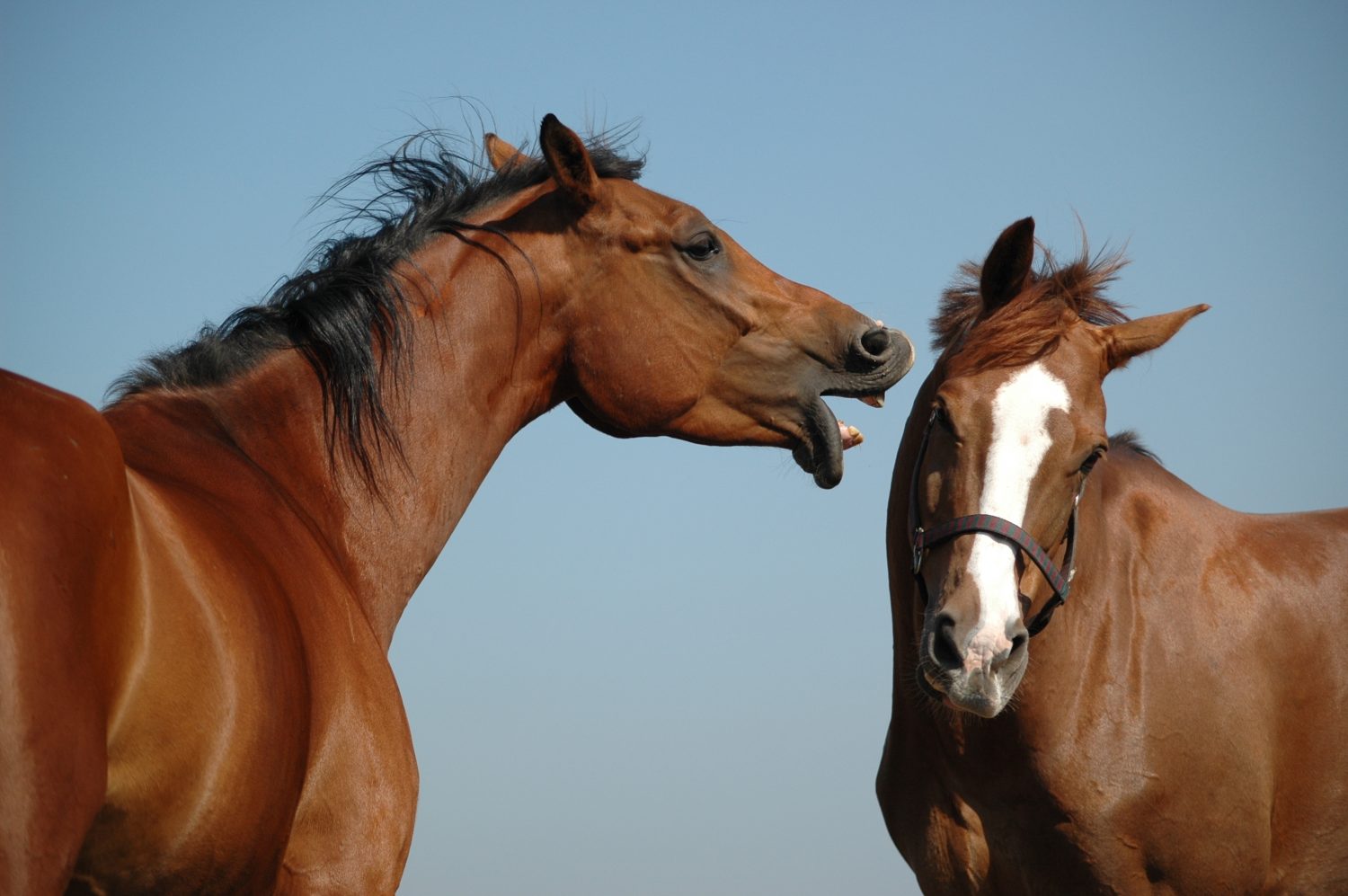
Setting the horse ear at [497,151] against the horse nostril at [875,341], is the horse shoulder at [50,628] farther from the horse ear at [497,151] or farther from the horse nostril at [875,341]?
the horse nostril at [875,341]

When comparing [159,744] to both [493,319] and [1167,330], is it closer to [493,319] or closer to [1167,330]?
[493,319]

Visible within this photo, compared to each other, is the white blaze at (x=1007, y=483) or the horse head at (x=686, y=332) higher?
the horse head at (x=686, y=332)

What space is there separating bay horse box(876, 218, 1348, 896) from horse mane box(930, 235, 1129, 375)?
0.01 metres

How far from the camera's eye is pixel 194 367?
4.09 metres

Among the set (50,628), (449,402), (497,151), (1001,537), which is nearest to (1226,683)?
(1001,537)

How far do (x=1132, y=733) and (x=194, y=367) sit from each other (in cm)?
367

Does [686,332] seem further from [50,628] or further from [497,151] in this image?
[50,628]

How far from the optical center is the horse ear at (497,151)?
499 centimetres

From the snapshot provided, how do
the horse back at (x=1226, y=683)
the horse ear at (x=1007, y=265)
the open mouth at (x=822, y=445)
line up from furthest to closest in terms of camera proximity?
the horse ear at (x=1007, y=265) < the horse back at (x=1226, y=683) < the open mouth at (x=822, y=445)

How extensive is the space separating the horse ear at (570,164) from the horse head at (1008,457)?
1.57 metres

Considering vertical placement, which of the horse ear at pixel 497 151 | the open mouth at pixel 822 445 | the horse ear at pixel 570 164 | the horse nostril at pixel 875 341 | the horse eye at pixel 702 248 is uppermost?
the horse ear at pixel 497 151

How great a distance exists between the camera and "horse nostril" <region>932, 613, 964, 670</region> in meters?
4.47

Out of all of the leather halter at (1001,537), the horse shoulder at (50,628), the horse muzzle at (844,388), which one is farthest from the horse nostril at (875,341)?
the horse shoulder at (50,628)

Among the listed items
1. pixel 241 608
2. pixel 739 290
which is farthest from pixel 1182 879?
pixel 241 608
